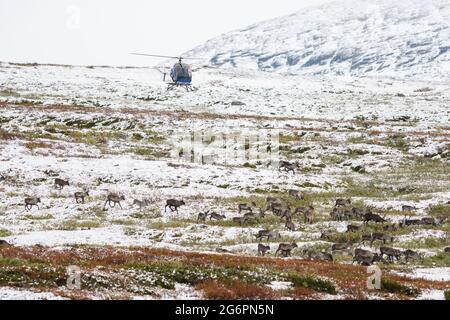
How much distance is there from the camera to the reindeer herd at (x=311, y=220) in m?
26.4

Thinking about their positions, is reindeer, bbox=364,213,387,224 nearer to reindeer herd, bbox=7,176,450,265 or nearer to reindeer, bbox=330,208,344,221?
reindeer herd, bbox=7,176,450,265

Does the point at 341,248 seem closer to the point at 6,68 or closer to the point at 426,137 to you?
the point at 426,137

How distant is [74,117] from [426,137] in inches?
1932

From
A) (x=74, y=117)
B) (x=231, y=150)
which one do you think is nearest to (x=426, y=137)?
(x=231, y=150)

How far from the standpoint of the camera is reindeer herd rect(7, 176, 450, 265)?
86.5 ft

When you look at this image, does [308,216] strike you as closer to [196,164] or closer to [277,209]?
[277,209]

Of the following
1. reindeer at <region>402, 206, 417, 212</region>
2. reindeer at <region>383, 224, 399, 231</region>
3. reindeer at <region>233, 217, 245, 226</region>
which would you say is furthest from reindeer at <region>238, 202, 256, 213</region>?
reindeer at <region>402, 206, 417, 212</region>

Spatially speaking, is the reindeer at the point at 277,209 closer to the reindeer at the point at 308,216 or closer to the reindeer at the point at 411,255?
the reindeer at the point at 308,216

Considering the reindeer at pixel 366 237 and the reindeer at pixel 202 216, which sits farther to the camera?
the reindeer at pixel 202 216

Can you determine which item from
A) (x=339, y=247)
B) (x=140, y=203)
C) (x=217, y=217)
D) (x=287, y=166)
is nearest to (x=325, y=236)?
(x=339, y=247)

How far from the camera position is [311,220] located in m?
35.5

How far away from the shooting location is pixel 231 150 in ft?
210

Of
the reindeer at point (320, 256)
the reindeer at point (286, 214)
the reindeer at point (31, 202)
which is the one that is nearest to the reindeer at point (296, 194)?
the reindeer at point (286, 214)
